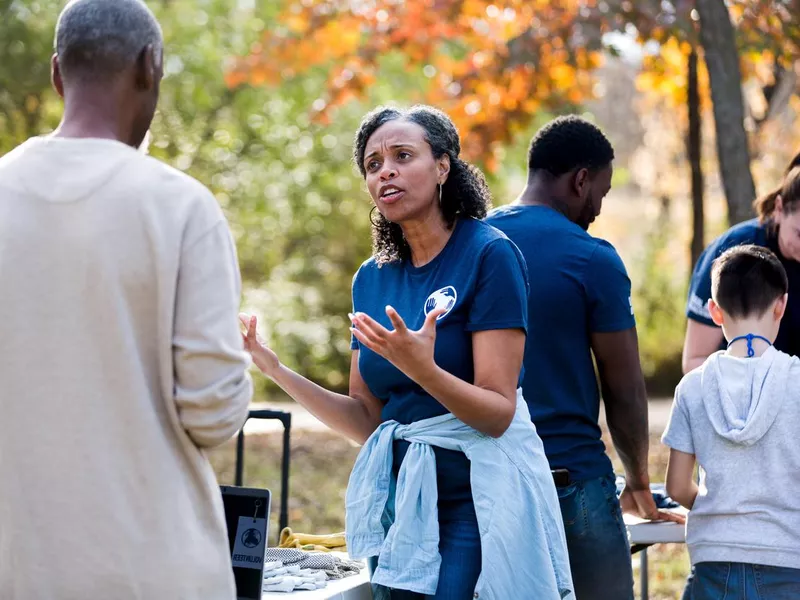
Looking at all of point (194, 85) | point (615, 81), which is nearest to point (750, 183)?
point (194, 85)

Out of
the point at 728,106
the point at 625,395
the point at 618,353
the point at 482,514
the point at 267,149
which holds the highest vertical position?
the point at 267,149

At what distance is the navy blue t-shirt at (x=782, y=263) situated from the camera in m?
3.64

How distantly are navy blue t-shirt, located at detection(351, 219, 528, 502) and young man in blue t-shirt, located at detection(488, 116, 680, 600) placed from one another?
1.46 ft

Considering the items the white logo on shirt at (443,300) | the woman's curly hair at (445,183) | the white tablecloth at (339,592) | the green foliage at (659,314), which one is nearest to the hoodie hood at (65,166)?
the white logo on shirt at (443,300)

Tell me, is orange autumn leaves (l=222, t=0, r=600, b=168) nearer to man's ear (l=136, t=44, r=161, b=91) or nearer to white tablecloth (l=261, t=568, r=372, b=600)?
white tablecloth (l=261, t=568, r=372, b=600)

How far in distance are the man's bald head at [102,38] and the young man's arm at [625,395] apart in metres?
1.69

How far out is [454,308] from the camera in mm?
2738

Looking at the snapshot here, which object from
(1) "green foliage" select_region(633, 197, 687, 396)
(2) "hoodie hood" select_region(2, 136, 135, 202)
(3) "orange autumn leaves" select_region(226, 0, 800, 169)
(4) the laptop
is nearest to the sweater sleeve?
(2) "hoodie hood" select_region(2, 136, 135, 202)

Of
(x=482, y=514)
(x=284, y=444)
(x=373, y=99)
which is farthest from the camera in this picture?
(x=373, y=99)

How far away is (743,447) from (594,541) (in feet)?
1.54

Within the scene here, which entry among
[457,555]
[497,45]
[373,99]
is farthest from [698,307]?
[373,99]

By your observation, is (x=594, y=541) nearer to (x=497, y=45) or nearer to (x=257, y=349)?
(x=257, y=349)

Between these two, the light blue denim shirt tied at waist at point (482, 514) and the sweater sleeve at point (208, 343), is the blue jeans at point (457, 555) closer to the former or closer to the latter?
the light blue denim shirt tied at waist at point (482, 514)

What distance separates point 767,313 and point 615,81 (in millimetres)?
30965
